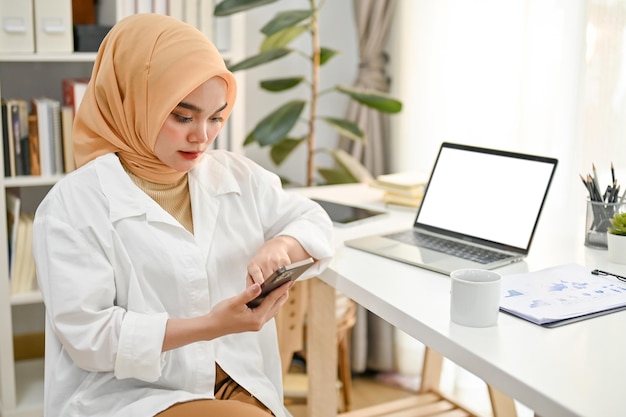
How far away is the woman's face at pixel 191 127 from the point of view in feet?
4.68

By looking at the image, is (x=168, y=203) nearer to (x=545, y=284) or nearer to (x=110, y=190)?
(x=110, y=190)

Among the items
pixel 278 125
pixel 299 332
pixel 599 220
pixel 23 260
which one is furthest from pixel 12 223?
pixel 599 220

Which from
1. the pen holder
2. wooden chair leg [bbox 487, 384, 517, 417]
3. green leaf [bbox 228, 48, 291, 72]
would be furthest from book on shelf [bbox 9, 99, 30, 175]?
the pen holder

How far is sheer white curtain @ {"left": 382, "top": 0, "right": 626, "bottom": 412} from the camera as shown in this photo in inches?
82.6

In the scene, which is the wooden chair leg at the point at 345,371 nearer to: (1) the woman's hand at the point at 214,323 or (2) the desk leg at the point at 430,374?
(2) the desk leg at the point at 430,374

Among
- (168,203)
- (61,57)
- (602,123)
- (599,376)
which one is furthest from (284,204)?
(61,57)

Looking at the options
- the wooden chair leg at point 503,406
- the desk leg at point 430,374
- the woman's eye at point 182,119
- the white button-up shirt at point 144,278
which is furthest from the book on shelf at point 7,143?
the wooden chair leg at point 503,406

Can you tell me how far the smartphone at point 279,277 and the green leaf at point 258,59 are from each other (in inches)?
50.8

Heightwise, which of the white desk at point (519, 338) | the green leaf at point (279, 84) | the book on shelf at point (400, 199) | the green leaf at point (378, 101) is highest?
the green leaf at point (279, 84)

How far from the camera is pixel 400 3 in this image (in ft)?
9.53

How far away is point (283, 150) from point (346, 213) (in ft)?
2.89

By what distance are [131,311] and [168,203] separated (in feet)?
0.81

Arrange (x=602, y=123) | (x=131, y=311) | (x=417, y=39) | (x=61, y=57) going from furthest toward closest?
(x=417, y=39)
(x=61, y=57)
(x=602, y=123)
(x=131, y=311)

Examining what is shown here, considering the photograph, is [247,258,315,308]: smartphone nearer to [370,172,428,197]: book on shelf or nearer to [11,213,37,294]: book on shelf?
[370,172,428,197]: book on shelf
